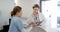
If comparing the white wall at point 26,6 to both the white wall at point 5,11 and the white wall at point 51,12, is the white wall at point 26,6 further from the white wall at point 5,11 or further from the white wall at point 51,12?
the white wall at point 5,11

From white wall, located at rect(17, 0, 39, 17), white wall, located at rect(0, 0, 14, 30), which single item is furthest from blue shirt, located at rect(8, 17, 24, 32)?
white wall, located at rect(0, 0, 14, 30)

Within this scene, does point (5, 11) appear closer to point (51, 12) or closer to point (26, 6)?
point (26, 6)

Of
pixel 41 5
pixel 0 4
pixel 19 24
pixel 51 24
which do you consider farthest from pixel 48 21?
pixel 0 4

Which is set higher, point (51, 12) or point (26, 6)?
point (26, 6)

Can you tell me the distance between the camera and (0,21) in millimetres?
5367

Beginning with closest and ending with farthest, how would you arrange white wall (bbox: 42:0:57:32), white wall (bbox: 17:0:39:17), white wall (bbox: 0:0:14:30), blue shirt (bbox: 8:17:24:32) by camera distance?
blue shirt (bbox: 8:17:24:32) → white wall (bbox: 42:0:57:32) → white wall (bbox: 17:0:39:17) → white wall (bbox: 0:0:14:30)

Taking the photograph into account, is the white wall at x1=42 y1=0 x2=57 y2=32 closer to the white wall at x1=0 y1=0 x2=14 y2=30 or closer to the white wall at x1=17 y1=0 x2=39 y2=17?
the white wall at x1=17 y1=0 x2=39 y2=17

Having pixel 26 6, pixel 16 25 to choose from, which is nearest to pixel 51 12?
pixel 26 6

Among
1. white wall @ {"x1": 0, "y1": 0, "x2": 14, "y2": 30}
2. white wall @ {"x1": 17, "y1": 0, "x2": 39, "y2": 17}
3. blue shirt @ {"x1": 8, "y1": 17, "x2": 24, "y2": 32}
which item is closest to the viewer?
blue shirt @ {"x1": 8, "y1": 17, "x2": 24, "y2": 32}

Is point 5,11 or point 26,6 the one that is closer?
point 26,6

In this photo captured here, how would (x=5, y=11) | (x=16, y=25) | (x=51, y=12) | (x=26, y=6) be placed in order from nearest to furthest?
(x=16, y=25) < (x=51, y=12) < (x=26, y=6) < (x=5, y=11)

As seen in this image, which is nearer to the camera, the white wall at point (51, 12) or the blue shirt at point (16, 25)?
the blue shirt at point (16, 25)

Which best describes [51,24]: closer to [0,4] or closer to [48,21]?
[48,21]

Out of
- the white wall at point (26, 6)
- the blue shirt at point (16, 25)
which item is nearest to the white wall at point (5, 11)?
the white wall at point (26, 6)
